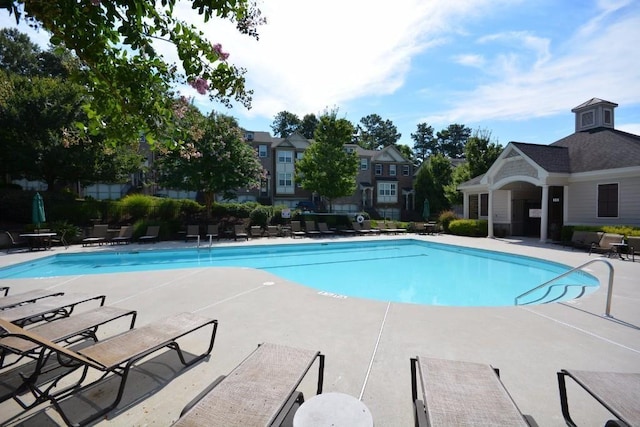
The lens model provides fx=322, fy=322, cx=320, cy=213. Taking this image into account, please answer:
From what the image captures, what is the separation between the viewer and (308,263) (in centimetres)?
1358

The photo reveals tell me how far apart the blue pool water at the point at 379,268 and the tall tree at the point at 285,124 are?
175 feet

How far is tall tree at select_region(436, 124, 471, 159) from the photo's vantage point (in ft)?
236

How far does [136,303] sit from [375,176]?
Result: 124 ft

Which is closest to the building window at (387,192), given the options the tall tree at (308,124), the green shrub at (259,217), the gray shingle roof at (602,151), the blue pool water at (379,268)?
the gray shingle roof at (602,151)

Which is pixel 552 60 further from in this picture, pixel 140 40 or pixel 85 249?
pixel 85 249

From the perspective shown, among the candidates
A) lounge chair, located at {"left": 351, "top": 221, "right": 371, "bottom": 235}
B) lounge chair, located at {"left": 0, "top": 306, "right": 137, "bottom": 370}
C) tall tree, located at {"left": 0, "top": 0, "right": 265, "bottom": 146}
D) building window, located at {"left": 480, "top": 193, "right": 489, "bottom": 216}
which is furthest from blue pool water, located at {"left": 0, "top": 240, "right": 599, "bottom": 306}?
building window, located at {"left": 480, "top": 193, "right": 489, "bottom": 216}

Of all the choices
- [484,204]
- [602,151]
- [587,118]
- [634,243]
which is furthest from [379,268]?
[587,118]

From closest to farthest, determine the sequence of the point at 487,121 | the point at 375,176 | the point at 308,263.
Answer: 1. the point at 308,263
2. the point at 487,121
3. the point at 375,176

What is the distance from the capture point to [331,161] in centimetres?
2395

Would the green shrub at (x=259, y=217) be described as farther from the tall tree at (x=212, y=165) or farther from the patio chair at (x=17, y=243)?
the patio chair at (x=17, y=243)

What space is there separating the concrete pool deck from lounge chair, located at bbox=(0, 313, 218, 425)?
16cm

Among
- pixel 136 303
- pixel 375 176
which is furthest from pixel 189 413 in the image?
pixel 375 176

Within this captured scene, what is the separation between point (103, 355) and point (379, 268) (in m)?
10.8

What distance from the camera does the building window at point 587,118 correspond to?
21.2 m
